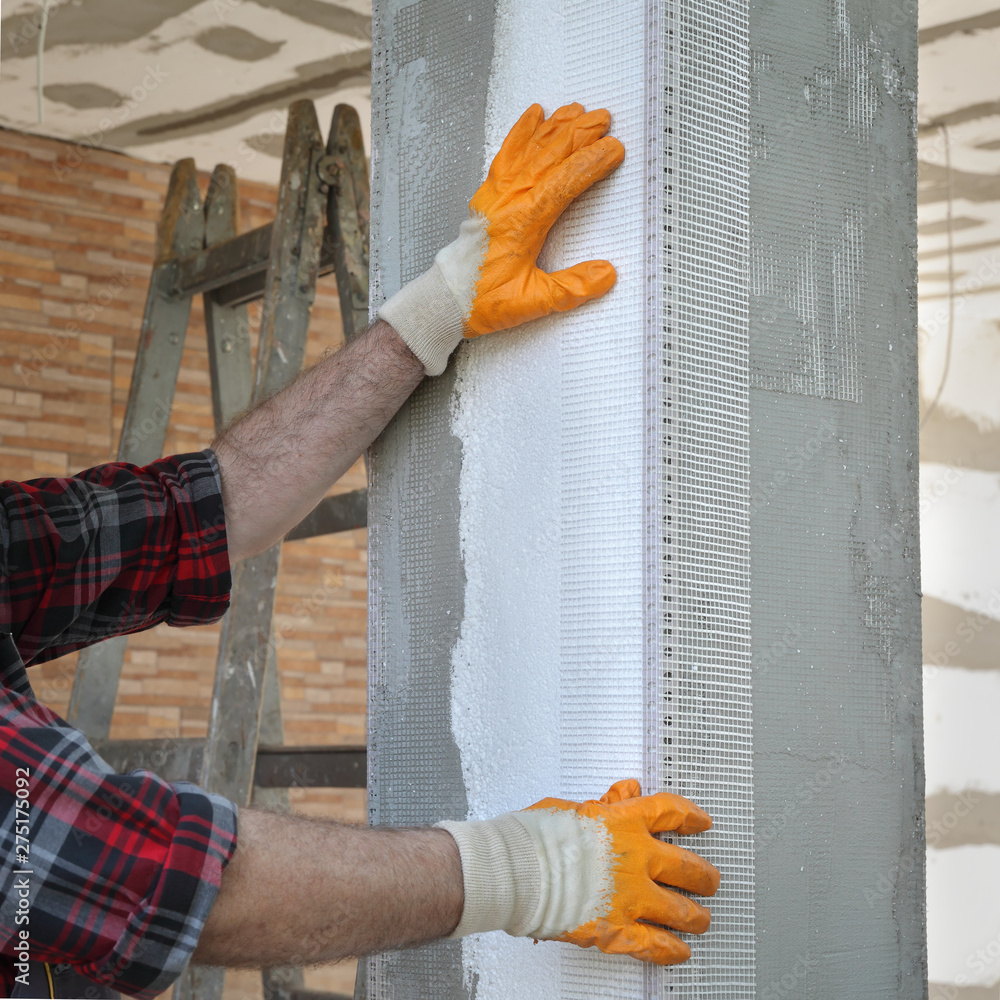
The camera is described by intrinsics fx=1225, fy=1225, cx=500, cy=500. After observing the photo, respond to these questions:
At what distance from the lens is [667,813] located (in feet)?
4.87

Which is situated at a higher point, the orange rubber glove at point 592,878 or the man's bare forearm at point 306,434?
the man's bare forearm at point 306,434

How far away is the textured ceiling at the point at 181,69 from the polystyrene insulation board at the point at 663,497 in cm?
288

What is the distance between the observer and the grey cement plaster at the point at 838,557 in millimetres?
1687

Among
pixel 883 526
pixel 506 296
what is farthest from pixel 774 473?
pixel 506 296

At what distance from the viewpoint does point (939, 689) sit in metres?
6.22

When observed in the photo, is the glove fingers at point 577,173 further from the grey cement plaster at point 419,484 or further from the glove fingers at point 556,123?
the grey cement plaster at point 419,484

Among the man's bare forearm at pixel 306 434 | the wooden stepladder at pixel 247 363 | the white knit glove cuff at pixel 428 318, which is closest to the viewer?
the white knit glove cuff at pixel 428 318

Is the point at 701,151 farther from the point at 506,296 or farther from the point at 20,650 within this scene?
the point at 20,650

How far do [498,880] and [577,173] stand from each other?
92 centimetres

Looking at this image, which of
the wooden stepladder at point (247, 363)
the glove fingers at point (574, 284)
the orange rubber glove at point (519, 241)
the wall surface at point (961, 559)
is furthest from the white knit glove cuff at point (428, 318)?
the wall surface at point (961, 559)

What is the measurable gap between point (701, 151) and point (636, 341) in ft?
0.93

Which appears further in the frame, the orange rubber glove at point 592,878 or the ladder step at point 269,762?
the ladder step at point 269,762

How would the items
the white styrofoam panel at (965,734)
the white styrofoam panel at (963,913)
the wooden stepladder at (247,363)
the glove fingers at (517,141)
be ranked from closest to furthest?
1. the glove fingers at (517,141)
2. the wooden stepladder at (247,363)
3. the white styrofoam panel at (963,913)
4. the white styrofoam panel at (965,734)

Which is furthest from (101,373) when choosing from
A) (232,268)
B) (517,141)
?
(517,141)
